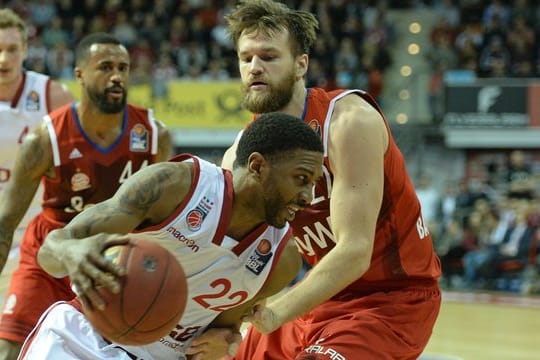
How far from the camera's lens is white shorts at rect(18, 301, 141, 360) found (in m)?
3.33

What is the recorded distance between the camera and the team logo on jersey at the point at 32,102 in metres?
6.12

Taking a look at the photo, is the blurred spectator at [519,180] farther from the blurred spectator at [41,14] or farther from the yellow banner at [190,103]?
the blurred spectator at [41,14]

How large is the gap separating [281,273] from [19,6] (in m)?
17.3

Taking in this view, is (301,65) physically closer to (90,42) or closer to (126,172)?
(126,172)

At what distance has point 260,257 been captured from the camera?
11.5 ft

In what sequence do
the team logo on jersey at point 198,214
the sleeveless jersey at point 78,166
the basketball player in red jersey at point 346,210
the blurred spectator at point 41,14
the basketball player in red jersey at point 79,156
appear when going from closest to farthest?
1. the team logo on jersey at point 198,214
2. the basketball player in red jersey at point 346,210
3. the basketball player in red jersey at point 79,156
4. the sleeveless jersey at point 78,166
5. the blurred spectator at point 41,14

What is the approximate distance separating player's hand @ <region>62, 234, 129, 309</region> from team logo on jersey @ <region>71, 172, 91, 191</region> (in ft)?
7.99

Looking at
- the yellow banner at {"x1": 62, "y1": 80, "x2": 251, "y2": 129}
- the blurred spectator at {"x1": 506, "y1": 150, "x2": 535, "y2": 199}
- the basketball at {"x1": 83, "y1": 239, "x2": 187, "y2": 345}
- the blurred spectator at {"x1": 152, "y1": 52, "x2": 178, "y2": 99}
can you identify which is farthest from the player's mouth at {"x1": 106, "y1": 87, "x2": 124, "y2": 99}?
the blurred spectator at {"x1": 152, "y1": 52, "x2": 178, "y2": 99}

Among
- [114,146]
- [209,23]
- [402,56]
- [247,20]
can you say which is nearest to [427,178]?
[402,56]

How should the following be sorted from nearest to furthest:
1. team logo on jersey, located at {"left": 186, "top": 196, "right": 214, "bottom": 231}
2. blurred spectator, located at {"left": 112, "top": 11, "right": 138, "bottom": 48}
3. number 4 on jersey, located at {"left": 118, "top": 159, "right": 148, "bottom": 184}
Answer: team logo on jersey, located at {"left": 186, "top": 196, "right": 214, "bottom": 231}
number 4 on jersey, located at {"left": 118, "top": 159, "right": 148, "bottom": 184}
blurred spectator, located at {"left": 112, "top": 11, "right": 138, "bottom": 48}

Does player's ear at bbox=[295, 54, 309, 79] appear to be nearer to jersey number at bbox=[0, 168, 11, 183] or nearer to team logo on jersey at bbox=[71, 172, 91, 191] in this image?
team logo on jersey at bbox=[71, 172, 91, 191]

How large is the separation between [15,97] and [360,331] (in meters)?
3.29

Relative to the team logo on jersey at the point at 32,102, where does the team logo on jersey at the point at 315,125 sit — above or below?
above

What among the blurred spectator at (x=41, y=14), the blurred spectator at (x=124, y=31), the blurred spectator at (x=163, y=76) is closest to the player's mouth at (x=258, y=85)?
the blurred spectator at (x=163, y=76)
